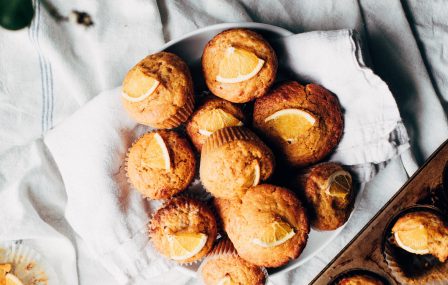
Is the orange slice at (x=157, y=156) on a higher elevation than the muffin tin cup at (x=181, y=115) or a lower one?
lower

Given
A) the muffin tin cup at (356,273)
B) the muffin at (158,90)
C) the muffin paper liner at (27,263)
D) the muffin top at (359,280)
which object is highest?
the muffin at (158,90)

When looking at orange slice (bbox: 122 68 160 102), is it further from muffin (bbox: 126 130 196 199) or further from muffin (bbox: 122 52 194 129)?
muffin (bbox: 126 130 196 199)

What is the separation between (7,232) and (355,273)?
125 cm

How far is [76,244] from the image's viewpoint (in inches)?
76.9

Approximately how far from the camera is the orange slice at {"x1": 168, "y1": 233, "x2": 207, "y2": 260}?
59.1 inches

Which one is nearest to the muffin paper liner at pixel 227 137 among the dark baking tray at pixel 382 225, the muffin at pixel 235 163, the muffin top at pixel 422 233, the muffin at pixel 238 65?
the muffin at pixel 235 163

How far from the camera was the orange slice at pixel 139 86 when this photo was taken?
1.47 metres

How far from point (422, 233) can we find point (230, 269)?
A: 0.66m

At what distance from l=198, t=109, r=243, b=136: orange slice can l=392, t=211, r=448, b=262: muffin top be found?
650 millimetres

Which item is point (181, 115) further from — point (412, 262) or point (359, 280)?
point (412, 262)

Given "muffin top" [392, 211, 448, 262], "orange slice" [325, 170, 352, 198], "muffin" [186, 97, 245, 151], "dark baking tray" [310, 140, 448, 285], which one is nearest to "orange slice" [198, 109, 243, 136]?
"muffin" [186, 97, 245, 151]

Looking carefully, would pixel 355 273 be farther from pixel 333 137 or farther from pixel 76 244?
pixel 76 244

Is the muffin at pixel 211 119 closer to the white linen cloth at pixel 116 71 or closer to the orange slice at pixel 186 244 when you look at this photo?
the orange slice at pixel 186 244

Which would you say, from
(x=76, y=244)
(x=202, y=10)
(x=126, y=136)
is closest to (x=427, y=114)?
(x=202, y=10)
